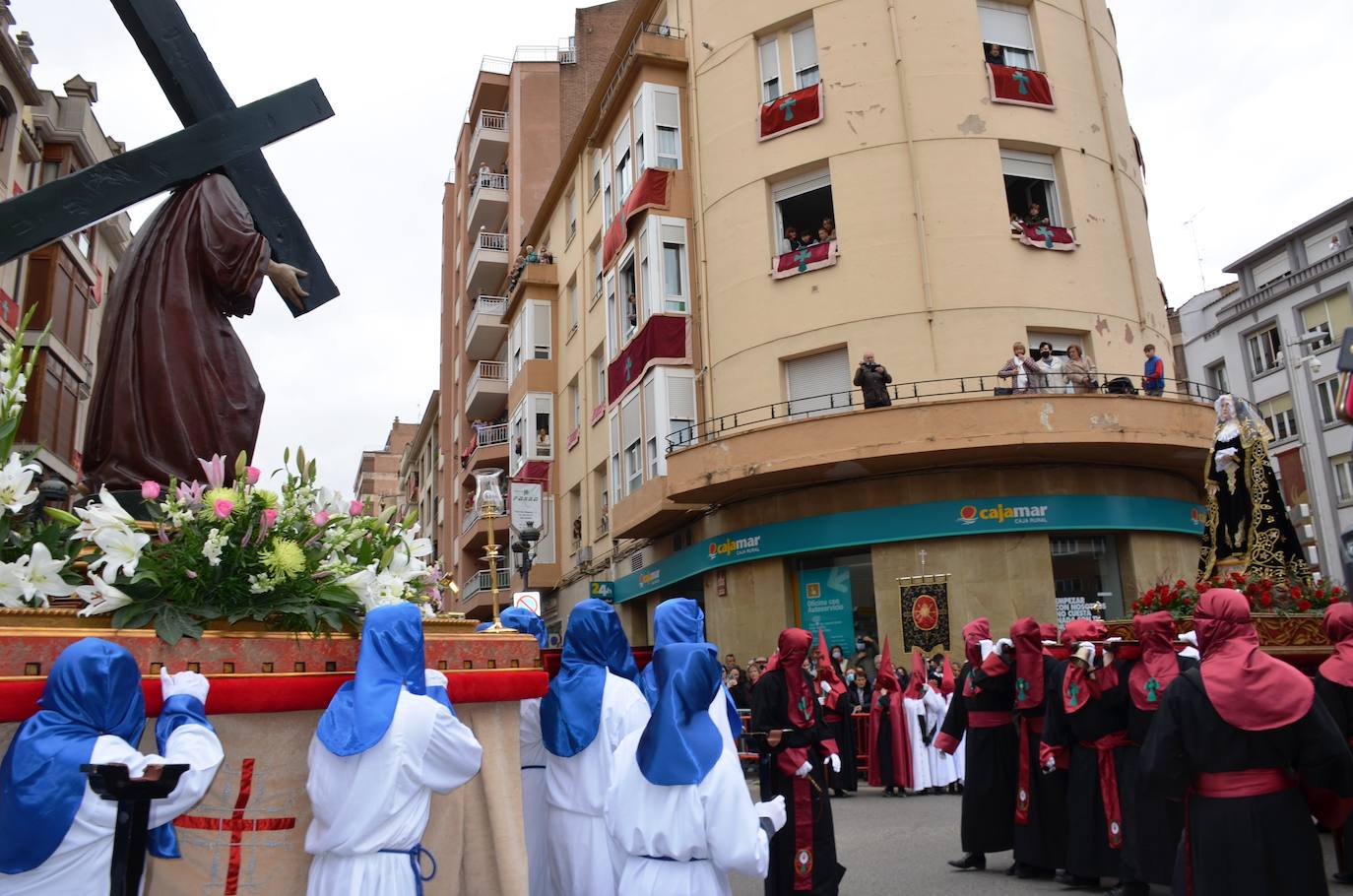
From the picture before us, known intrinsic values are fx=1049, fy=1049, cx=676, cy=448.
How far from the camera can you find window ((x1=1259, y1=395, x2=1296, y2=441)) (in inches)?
1833

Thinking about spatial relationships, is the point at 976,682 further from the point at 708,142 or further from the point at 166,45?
the point at 708,142

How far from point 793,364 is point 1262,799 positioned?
17532mm

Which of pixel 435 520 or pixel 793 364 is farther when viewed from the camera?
pixel 435 520

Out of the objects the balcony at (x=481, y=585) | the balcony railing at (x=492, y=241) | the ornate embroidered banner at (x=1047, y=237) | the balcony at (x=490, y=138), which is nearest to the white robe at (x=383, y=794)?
the ornate embroidered banner at (x=1047, y=237)

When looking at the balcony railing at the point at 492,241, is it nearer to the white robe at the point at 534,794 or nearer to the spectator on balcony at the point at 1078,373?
the spectator on balcony at the point at 1078,373

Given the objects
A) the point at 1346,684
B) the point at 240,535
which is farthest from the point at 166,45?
the point at 1346,684

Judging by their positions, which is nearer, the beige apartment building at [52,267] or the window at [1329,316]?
the beige apartment building at [52,267]

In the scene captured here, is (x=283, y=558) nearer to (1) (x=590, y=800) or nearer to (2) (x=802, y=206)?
(1) (x=590, y=800)

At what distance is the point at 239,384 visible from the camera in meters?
5.55

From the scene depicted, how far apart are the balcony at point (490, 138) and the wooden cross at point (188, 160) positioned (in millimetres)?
38519

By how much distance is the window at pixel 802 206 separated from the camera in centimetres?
2314

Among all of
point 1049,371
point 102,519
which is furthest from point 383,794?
point 1049,371

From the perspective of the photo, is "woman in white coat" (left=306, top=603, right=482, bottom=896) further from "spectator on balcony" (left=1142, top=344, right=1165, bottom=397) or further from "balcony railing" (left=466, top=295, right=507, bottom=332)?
"balcony railing" (left=466, top=295, right=507, bottom=332)

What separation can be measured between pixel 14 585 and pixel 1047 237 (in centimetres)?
2093
